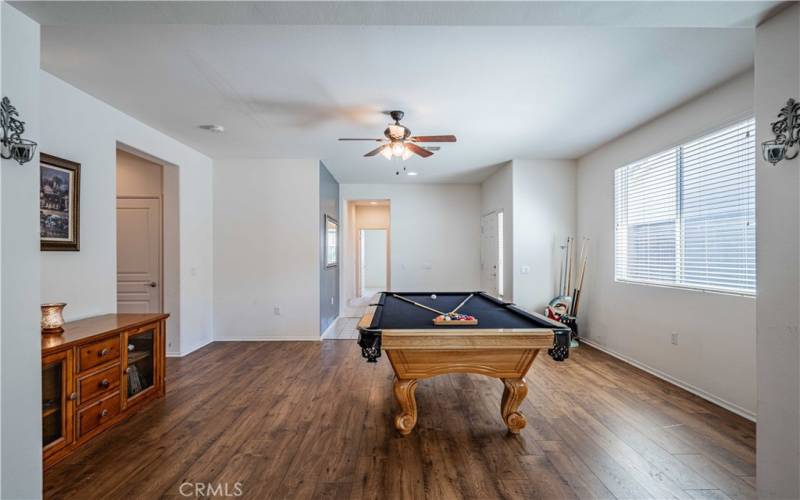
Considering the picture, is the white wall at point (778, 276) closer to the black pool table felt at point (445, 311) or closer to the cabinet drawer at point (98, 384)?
the black pool table felt at point (445, 311)

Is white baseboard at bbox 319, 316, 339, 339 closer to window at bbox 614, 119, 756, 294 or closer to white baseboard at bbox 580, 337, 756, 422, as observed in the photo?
white baseboard at bbox 580, 337, 756, 422

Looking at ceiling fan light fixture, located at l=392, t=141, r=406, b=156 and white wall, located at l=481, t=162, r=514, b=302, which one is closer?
ceiling fan light fixture, located at l=392, t=141, r=406, b=156

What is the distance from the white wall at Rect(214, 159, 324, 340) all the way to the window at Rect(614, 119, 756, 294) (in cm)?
410

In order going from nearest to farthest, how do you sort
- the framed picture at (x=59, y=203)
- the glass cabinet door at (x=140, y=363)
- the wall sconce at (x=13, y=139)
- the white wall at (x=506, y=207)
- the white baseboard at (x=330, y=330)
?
1. the wall sconce at (x=13, y=139)
2. the framed picture at (x=59, y=203)
3. the glass cabinet door at (x=140, y=363)
4. the white wall at (x=506, y=207)
5. the white baseboard at (x=330, y=330)

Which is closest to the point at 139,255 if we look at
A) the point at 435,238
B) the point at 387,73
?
the point at 387,73

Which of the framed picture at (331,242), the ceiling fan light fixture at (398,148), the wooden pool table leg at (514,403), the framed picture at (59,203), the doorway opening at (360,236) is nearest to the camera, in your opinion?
the wooden pool table leg at (514,403)

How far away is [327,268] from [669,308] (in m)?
4.55

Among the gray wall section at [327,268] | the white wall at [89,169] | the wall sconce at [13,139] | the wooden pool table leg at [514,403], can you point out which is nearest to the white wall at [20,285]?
the wall sconce at [13,139]

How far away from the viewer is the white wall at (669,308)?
275 cm

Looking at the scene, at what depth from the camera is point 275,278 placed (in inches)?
200

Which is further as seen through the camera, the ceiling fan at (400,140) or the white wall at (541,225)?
the white wall at (541,225)

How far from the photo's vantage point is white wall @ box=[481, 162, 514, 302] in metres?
5.22
